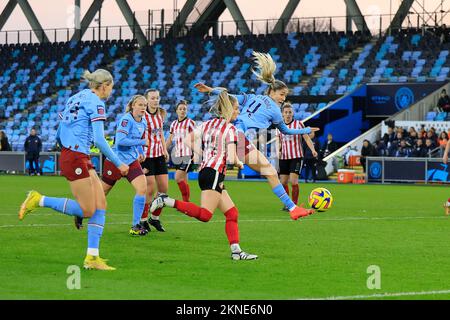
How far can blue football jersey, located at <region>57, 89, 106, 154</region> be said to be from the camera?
11406 millimetres

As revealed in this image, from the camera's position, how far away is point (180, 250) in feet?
43.9

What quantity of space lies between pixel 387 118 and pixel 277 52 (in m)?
11.3

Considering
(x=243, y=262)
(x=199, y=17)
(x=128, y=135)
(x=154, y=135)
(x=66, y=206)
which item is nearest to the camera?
(x=66, y=206)

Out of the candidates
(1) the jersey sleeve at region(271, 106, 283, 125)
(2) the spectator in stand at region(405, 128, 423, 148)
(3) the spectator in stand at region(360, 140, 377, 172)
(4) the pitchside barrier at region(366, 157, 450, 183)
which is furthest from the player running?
(3) the spectator in stand at region(360, 140, 377, 172)

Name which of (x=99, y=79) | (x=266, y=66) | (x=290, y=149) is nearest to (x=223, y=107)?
(x=99, y=79)

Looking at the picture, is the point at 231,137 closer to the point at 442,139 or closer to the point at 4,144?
the point at 442,139

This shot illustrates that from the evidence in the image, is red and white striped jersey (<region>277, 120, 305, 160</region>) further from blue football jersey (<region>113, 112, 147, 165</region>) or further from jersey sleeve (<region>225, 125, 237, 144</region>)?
jersey sleeve (<region>225, 125, 237, 144</region>)

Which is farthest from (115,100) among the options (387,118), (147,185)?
(147,185)

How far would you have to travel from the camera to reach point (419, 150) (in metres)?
35.6

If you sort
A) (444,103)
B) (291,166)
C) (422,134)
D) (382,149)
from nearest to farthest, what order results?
1. (291,166)
2. (422,134)
3. (382,149)
4. (444,103)

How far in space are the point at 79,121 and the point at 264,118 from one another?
21.0ft

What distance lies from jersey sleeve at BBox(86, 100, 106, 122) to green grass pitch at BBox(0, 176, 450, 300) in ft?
5.43

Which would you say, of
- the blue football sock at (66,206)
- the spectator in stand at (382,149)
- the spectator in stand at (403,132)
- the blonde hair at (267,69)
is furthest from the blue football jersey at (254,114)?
the spectator in stand at (403,132)

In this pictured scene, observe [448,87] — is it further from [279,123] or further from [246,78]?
[279,123]
